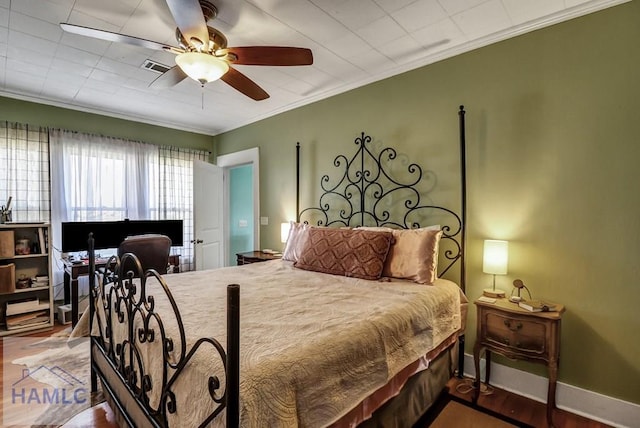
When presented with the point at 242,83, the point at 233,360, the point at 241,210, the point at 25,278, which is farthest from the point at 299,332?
the point at 241,210

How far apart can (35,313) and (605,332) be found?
5290mm

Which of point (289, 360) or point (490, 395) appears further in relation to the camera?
point (490, 395)

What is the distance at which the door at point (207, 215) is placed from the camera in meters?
4.54

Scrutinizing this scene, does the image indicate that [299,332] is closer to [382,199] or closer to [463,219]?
[463,219]

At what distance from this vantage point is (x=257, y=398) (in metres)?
0.96

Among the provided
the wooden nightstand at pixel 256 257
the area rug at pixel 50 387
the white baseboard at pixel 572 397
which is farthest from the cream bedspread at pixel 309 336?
the wooden nightstand at pixel 256 257

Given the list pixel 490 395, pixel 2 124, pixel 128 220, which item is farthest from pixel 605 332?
pixel 2 124

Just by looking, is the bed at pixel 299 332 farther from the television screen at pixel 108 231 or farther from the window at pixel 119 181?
the window at pixel 119 181

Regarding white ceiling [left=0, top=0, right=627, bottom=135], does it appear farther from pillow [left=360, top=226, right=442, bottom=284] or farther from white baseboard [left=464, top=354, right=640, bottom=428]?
white baseboard [left=464, top=354, right=640, bottom=428]

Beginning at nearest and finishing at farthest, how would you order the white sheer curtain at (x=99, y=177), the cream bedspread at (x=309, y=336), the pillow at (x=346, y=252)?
the cream bedspread at (x=309, y=336), the pillow at (x=346, y=252), the white sheer curtain at (x=99, y=177)

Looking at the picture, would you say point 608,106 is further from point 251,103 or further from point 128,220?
point 128,220

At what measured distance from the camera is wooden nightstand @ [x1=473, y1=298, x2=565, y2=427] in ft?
6.21

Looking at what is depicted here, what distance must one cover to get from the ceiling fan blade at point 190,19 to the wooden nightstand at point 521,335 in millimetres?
2515

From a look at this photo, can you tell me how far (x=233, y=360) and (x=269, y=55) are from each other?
1847 millimetres
